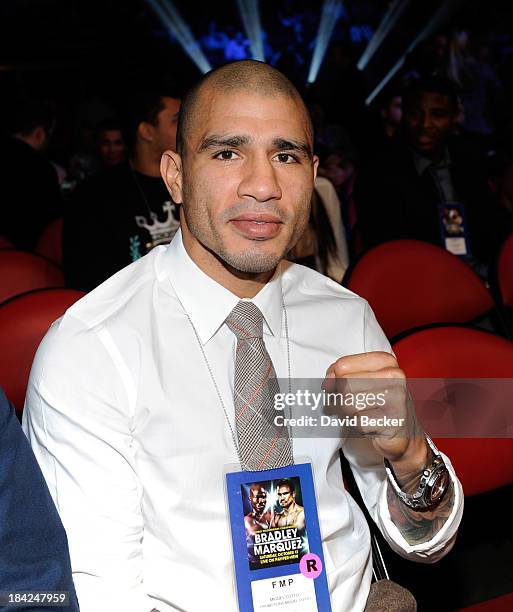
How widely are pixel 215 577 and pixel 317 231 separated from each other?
8.59ft

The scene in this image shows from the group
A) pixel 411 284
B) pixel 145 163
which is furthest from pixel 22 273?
pixel 411 284

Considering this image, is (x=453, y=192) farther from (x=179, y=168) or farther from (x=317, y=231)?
(x=179, y=168)

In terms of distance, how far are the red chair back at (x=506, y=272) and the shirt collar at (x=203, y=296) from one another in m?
1.88

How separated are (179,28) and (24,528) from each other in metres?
11.8

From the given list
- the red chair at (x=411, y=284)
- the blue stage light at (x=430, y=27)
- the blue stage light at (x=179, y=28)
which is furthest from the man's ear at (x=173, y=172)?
the blue stage light at (x=179, y=28)

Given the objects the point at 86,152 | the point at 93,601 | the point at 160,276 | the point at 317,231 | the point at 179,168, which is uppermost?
the point at 86,152

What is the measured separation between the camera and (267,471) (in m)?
1.39

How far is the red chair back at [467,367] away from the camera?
198 centimetres

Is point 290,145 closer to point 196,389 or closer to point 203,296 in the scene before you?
point 203,296

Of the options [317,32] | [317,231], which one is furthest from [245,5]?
[317,231]

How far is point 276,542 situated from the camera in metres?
1.36

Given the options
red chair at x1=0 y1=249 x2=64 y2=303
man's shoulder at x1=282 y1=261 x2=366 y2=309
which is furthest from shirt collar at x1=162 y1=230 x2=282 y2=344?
red chair at x1=0 y1=249 x2=64 y2=303
